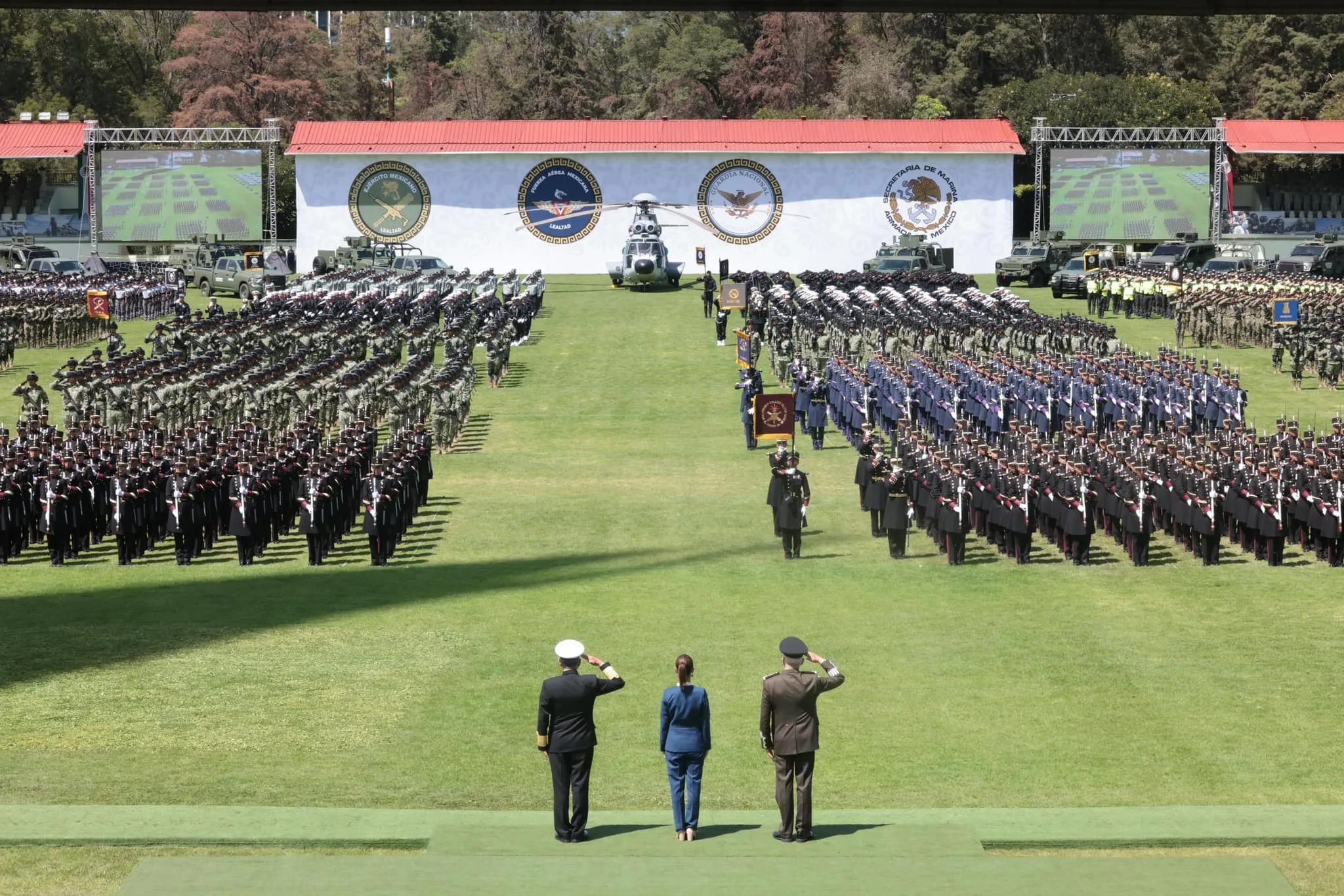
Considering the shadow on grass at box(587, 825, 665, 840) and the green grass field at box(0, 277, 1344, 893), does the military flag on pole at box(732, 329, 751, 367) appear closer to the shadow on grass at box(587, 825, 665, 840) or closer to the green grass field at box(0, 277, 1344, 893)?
the green grass field at box(0, 277, 1344, 893)

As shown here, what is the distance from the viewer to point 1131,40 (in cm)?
7812

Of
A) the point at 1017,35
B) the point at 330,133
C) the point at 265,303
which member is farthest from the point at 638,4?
the point at 1017,35

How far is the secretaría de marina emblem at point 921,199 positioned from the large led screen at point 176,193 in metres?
20.8

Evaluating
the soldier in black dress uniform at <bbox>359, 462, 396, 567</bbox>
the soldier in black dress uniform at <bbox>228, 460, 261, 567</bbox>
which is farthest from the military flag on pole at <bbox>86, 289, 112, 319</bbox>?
the soldier in black dress uniform at <bbox>359, 462, 396, 567</bbox>

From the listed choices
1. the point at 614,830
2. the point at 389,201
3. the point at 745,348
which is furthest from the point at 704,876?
the point at 389,201

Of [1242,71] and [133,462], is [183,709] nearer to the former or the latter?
[133,462]

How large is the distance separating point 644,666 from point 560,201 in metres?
45.6

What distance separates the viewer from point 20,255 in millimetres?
55656

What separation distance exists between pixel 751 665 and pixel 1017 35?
62.9 meters

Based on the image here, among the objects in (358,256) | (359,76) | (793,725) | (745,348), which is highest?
(359,76)

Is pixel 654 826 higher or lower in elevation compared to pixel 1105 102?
lower

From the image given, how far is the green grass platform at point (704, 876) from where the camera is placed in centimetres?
935

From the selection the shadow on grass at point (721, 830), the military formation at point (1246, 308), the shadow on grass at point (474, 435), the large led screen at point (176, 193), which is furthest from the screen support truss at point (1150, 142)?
the shadow on grass at point (721, 830)

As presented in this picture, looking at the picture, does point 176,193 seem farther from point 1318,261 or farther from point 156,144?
point 1318,261
